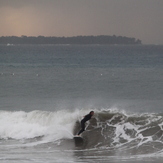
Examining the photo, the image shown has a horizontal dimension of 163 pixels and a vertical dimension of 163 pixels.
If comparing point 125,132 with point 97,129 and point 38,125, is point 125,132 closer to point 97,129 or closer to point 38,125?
point 97,129

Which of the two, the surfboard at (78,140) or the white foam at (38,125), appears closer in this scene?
the surfboard at (78,140)

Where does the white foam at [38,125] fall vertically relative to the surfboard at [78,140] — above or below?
above

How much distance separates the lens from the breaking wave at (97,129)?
2020 centimetres

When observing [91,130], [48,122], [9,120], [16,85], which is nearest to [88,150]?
[91,130]

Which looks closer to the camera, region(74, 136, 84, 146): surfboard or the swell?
the swell

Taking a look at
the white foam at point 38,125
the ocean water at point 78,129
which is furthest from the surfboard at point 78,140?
Answer: the white foam at point 38,125

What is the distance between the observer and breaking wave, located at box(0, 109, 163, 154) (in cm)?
2020

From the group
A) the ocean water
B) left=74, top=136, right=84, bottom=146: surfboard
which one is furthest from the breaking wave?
left=74, top=136, right=84, bottom=146: surfboard

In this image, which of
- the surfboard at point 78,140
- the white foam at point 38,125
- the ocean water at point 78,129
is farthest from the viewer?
the white foam at point 38,125

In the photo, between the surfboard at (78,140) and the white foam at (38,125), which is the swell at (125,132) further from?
the white foam at (38,125)

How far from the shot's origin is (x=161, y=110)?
30.4 meters

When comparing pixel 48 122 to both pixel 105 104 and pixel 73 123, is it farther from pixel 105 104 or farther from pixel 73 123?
pixel 105 104

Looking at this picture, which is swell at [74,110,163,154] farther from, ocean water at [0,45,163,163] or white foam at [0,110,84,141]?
white foam at [0,110,84,141]

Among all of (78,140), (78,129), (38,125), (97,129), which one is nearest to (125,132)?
(97,129)
